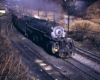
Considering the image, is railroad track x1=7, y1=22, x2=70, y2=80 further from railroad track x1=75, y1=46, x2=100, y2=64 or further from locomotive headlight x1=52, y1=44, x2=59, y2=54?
railroad track x1=75, y1=46, x2=100, y2=64

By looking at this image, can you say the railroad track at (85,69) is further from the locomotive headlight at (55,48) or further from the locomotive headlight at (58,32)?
the locomotive headlight at (58,32)

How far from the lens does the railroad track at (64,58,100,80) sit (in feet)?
42.6

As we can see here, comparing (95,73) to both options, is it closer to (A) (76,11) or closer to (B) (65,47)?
(B) (65,47)

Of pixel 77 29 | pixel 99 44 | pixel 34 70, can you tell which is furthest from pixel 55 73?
pixel 77 29

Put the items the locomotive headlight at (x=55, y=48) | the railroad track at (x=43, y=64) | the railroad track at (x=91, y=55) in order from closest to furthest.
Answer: the railroad track at (x=43, y=64)
the railroad track at (x=91, y=55)
the locomotive headlight at (x=55, y=48)

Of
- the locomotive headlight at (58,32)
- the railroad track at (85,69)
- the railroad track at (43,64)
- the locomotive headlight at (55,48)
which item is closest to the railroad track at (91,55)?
the railroad track at (85,69)

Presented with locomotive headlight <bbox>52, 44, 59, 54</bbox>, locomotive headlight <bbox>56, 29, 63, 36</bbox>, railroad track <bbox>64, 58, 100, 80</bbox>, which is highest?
locomotive headlight <bbox>56, 29, 63, 36</bbox>

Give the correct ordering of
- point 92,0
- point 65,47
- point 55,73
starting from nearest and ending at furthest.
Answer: point 55,73 < point 65,47 < point 92,0

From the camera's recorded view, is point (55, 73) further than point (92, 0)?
No

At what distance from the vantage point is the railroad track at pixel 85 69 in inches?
511

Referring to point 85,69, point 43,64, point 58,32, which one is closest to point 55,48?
point 58,32

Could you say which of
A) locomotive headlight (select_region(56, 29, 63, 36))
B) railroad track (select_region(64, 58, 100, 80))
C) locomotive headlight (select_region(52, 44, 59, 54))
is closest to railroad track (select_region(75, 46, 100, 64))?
railroad track (select_region(64, 58, 100, 80))

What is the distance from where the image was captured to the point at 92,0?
140ft

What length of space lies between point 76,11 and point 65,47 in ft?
90.7
